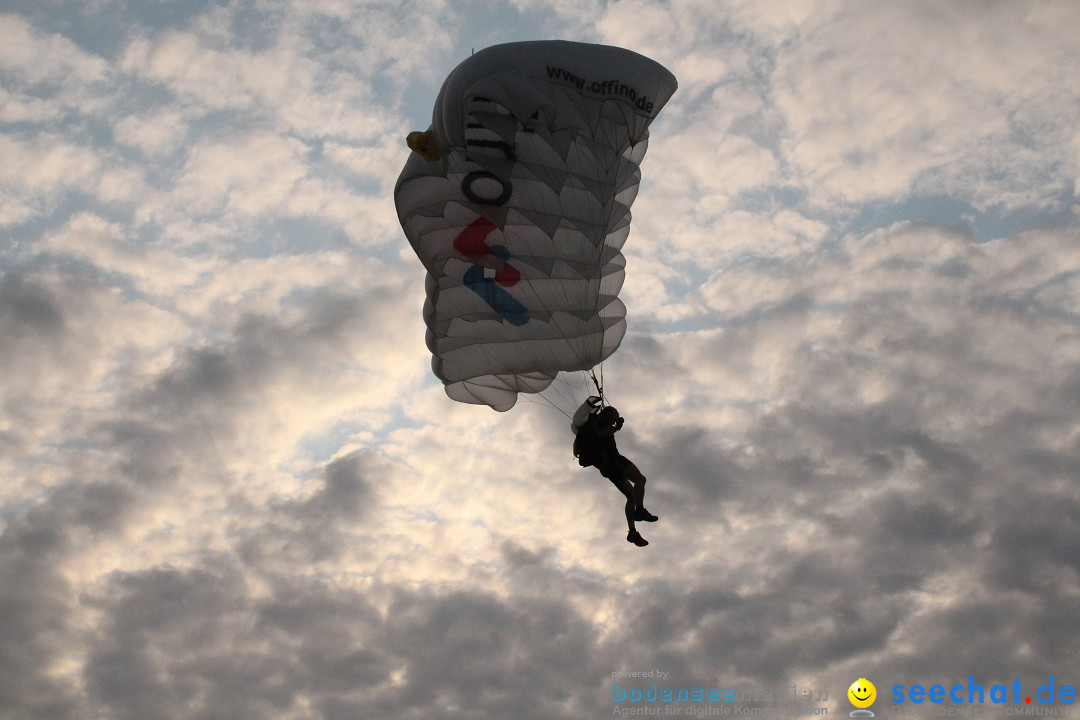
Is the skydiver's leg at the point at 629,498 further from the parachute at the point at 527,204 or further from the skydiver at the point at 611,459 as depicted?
the parachute at the point at 527,204

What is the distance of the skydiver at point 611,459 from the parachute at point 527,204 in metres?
1.47

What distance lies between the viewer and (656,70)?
17.9m

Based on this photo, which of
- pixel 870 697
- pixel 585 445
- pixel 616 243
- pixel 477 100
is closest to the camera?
pixel 477 100

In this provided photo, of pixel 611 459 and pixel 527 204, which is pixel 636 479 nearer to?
pixel 611 459

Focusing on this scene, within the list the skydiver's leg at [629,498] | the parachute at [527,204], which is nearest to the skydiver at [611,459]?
the skydiver's leg at [629,498]

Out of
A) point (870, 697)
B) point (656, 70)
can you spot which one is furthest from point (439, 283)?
point (870, 697)

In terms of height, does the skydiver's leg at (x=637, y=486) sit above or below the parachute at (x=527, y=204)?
below

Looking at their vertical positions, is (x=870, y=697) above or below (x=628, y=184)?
→ below

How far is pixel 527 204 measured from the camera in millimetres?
17359

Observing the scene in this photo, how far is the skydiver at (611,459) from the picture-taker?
1761 centimetres

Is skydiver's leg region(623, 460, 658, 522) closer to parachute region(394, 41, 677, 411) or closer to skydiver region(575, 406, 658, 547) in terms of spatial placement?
skydiver region(575, 406, 658, 547)

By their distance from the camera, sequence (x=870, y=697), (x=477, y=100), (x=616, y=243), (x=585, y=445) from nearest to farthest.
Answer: (x=477, y=100)
(x=585, y=445)
(x=616, y=243)
(x=870, y=697)

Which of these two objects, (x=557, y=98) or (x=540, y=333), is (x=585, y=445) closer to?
(x=540, y=333)

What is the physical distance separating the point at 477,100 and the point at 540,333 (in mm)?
4232
